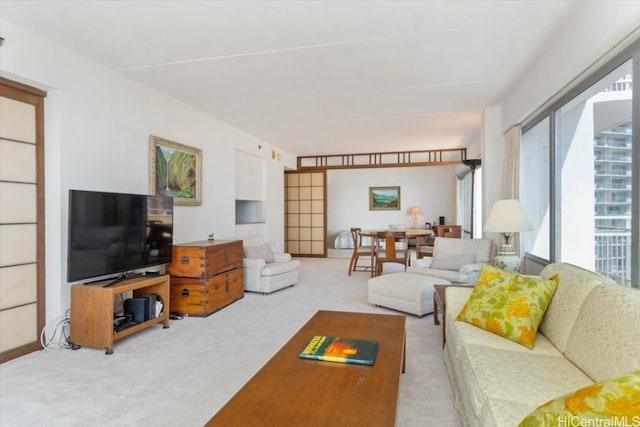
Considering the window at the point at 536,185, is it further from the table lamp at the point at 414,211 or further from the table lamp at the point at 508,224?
the table lamp at the point at 414,211

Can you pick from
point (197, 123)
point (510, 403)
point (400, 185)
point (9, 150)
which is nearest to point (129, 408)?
point (510, 403)

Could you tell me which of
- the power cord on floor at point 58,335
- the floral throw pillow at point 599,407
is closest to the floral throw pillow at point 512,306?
the floral throw pillow at point 599,407

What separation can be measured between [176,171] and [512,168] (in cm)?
385

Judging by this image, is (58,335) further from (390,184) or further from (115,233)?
(390,184)

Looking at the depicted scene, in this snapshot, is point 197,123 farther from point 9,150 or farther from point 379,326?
point 379,326

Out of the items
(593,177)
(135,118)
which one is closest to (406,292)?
(593,177)

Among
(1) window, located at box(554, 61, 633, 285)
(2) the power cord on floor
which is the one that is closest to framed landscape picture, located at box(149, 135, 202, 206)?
(2) the power cord on floor

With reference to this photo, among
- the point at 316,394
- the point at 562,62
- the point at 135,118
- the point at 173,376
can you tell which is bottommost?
the point at 173,376

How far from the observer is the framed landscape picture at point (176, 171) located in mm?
3902

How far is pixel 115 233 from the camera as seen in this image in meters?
3.02

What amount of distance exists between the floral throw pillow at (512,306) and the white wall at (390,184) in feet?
23.8

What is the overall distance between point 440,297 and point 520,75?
2363 millimetres

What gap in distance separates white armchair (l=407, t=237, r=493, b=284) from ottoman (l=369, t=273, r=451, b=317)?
112 millimetres

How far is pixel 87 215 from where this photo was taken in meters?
2.79
